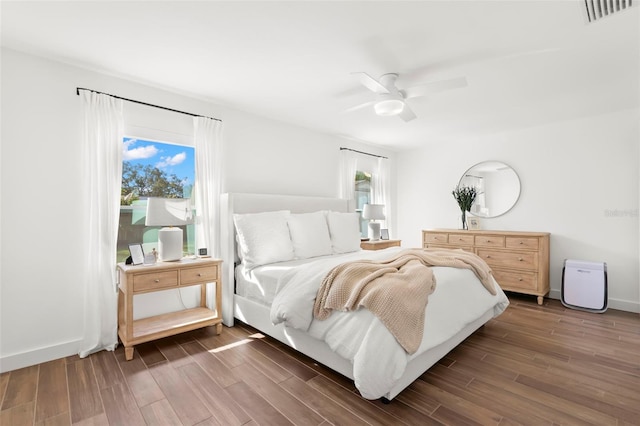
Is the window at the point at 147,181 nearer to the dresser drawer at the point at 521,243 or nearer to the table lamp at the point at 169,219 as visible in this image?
the table lamp at the point at 169,219

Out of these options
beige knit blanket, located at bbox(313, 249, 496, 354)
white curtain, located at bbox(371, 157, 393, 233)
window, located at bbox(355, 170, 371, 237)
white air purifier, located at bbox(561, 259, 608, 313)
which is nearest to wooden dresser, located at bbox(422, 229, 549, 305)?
white air purifier, located at bbox(561, 259, 608, 313)

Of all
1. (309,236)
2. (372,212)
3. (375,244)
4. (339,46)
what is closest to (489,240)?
(375,244)

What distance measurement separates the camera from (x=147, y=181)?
325cm

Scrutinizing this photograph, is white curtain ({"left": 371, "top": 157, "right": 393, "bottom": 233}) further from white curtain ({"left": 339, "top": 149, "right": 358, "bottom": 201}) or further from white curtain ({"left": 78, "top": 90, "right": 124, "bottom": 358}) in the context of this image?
white curtain ({"left": 78, "top": 90, "right": 124, "bottom": 358})

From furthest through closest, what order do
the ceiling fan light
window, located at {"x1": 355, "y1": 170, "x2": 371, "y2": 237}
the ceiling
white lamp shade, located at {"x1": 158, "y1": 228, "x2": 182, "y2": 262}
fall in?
window, located at {"x1": 355, "y1": 170, "x2": 371, "y2": 237} → white lamp shade, located at {"x1": 158, "y1": 228, "x2": 182, "y2": 262} → the ceiling fan light → the ceiling

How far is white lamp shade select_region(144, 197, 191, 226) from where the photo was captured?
2715mm

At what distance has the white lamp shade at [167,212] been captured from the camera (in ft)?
8.91

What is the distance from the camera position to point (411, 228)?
6.09 meters

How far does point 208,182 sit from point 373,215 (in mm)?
2710

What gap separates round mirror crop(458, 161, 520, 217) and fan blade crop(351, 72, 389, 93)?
3.25 metres

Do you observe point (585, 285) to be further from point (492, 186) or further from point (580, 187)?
point (492, 186)

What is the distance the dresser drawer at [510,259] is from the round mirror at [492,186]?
2.75 feet

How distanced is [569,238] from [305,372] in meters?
4.21

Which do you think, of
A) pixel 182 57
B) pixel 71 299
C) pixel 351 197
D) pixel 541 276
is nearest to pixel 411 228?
pixel 351 197
